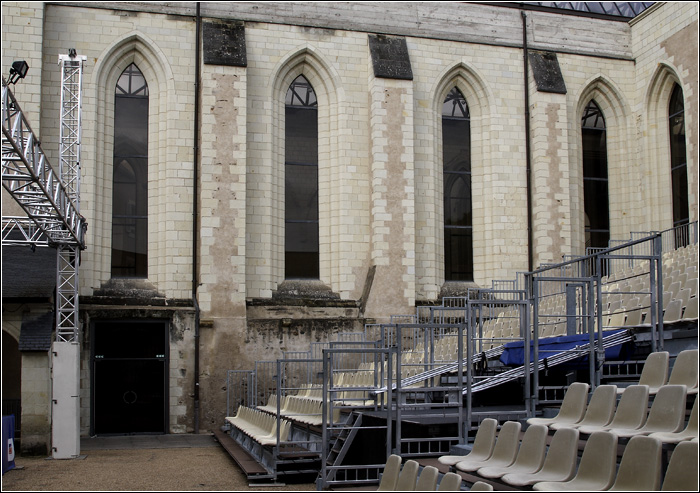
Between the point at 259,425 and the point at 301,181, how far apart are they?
353 inches

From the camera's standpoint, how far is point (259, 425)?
15688 mm

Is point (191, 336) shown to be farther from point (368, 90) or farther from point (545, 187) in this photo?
point (545, 187)

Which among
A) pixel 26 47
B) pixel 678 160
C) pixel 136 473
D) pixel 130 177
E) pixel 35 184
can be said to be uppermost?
pixel 26 47

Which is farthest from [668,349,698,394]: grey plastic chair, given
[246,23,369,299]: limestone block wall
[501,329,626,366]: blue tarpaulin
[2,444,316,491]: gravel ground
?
[246,23,369,299]: limestone block wall

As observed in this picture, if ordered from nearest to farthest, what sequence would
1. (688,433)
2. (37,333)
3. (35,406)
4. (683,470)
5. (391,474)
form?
(683,470)
(688,433)
(391,474)
(35,406)
(37,333)

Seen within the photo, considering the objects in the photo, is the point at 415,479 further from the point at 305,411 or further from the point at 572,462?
the point at 305,411

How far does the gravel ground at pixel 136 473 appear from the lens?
12578 millimetres

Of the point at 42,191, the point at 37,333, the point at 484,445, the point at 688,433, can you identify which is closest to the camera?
the point at 688,433

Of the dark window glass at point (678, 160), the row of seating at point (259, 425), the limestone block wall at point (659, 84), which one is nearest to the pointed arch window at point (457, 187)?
the limestone block wall at point (659, 84)

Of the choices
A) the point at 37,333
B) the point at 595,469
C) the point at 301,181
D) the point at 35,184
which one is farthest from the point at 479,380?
the point at 301,181

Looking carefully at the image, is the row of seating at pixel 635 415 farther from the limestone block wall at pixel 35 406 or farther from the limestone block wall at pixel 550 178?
the limestone block wall at pixel 550 178

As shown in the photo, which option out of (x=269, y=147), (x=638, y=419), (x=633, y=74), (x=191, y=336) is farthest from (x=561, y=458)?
(x=633, y=74)

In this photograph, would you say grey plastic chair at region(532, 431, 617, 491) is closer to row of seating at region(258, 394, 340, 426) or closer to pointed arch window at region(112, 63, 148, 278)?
row of seating at region(258, 394, 340, 426)

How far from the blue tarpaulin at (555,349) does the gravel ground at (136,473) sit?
341cm
